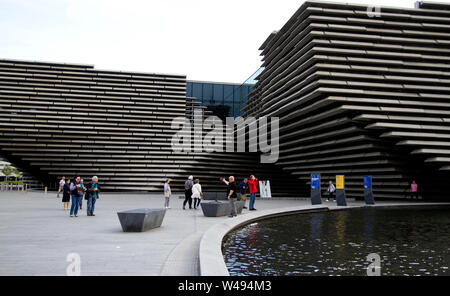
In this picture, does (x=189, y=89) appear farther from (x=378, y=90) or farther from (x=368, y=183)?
(x=368, y=183)

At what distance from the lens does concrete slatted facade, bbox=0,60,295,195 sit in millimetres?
32750

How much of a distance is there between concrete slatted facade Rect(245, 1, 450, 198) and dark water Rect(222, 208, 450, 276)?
42.1 feet

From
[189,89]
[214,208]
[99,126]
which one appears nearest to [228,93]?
[189,89]

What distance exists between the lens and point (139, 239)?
26.0 ft

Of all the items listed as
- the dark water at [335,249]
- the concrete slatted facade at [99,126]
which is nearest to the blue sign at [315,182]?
the dark water at [335,249]

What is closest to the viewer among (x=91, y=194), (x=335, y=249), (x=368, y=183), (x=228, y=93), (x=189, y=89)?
(x=335, y=249)

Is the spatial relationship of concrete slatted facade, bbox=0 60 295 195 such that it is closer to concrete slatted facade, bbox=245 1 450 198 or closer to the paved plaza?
concrete slatted facade, bbox=245 1 450 198

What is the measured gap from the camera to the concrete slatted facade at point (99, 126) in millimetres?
32750

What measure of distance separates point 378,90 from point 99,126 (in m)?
23.8

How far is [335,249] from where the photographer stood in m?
7.24

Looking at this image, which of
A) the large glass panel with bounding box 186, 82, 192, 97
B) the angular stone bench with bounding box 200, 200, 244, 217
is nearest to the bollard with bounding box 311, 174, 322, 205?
the angular stone bench with bounding box 200, 200, 244, 217

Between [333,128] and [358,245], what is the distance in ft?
62.4

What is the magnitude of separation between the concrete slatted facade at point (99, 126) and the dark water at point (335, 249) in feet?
79.3
